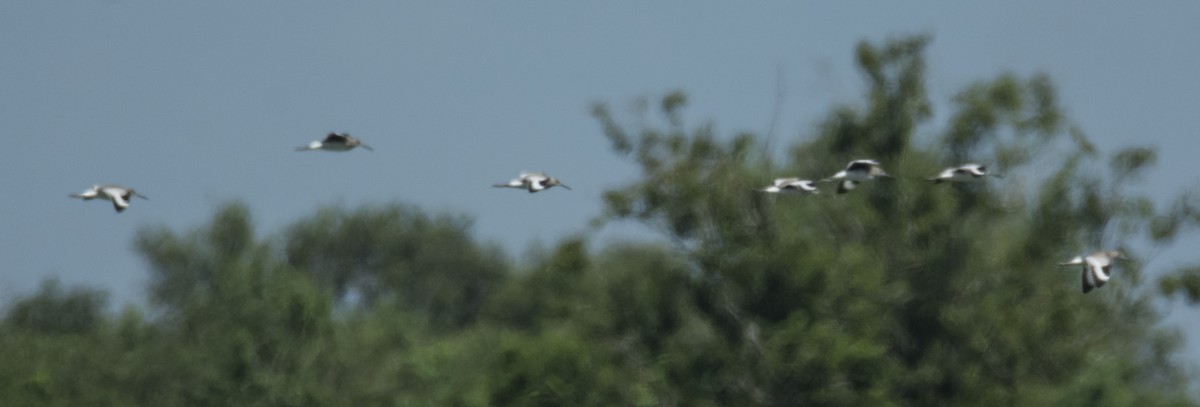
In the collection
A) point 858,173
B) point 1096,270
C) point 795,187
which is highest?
point 858,173

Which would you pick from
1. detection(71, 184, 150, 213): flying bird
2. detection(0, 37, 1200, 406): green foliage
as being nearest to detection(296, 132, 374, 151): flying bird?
detection(71, 184, 150, 213): flying bird

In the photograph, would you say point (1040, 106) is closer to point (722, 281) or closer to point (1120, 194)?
point (1120, 194)

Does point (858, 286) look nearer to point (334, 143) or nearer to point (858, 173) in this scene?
point (858, 173)

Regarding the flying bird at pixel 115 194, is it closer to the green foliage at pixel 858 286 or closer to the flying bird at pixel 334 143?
the flying bird at pixel 334 143

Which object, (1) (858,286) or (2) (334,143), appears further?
(1) (858,286)

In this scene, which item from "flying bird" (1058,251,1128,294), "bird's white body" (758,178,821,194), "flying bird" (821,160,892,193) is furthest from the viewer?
"flying bird" (821,160,892,193)

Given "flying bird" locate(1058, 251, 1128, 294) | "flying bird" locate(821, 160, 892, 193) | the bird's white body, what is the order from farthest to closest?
"flying bird" locate(821, 160, 892, 193)
the bird's white body
"flying bird" locate(1058, 251, 1128, 294)

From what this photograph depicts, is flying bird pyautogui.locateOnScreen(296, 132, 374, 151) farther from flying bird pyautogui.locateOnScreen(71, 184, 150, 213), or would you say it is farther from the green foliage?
the green foliage

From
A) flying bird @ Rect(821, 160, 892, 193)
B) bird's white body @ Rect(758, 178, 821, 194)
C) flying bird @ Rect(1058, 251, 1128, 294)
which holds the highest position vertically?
flying bird @ Rect(821, 160, 892, 193)

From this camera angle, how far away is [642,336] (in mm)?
69625

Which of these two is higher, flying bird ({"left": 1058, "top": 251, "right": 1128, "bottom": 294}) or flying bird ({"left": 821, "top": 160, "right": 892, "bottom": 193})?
flying bird ({"left": 821, "top": 160, "right": 892, "bottom": 193})


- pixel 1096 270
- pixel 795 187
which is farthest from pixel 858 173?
pixel 1096 270

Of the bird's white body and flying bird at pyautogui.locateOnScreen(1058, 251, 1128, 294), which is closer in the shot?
flying bird at pyautogui.locateOnScreen(1058, 251, 1128, 294)

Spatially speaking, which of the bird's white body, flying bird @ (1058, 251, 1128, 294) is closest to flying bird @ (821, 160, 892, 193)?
the bird's white body
